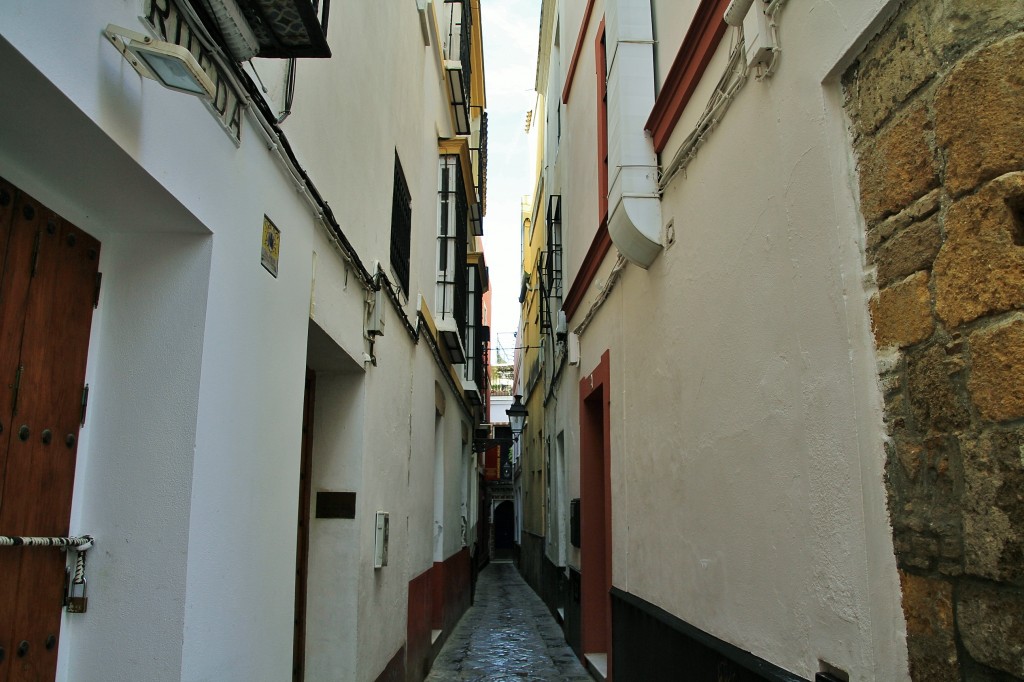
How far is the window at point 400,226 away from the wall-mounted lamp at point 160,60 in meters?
4.17

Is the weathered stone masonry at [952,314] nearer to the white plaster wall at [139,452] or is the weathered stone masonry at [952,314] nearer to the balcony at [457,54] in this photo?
the white plaster wall at [139,452]

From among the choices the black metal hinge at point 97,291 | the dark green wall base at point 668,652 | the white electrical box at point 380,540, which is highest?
the black metal hinge at point 97,291

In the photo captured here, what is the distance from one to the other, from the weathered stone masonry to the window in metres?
4.66

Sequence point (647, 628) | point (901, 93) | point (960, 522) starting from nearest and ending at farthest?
point (960, 522), point (901, 93), point (647, 628)

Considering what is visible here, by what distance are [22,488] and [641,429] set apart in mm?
3896

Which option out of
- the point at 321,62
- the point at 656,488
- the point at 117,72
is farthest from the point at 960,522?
the point at 321,62

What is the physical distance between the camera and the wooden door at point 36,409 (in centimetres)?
207

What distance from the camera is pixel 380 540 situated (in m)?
5.37

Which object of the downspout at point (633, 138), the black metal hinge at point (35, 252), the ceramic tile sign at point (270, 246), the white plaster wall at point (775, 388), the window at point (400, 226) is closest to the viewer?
the black metal hinge at point (35, 252)

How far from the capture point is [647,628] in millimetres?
4930

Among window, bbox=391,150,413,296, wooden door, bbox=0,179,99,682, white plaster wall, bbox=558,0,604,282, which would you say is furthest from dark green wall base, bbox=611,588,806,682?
white plaster wall, bbox=558,0,604,282

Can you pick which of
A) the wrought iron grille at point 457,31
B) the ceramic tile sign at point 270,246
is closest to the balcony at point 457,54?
the wrought iron grille at point 457,31

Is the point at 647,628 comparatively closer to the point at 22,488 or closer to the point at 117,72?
the point at 22,488

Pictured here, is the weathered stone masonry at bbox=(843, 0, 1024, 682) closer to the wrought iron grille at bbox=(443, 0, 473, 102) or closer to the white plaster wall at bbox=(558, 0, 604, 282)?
the white plaster wall at bbox=(558, 0, 604, 282)
